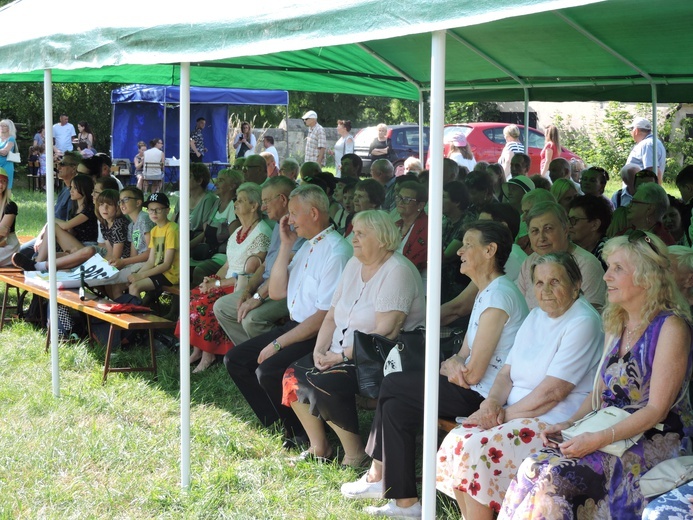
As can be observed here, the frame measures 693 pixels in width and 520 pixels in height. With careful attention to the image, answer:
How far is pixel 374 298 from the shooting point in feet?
15.0

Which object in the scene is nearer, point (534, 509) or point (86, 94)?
point (534, 509)

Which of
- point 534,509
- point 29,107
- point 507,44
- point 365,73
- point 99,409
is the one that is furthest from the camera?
point 29,107

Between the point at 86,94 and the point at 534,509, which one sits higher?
the point at 86,94

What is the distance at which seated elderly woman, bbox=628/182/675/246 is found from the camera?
18.9ft

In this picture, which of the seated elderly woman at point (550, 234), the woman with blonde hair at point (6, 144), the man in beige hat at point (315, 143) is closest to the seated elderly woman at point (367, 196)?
the seated elderly woman at point (550, 234)

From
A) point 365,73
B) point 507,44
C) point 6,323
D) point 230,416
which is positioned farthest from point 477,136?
point 230,416

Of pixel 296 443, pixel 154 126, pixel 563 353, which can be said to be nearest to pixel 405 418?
pixel 563 353

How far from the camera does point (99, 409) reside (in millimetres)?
5598

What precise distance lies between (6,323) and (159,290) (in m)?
1.94

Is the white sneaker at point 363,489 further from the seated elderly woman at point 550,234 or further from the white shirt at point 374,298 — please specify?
the seated elderly woman at point 550,234

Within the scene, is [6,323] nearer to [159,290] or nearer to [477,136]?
[159,290]

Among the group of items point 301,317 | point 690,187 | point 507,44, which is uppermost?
point 507,44

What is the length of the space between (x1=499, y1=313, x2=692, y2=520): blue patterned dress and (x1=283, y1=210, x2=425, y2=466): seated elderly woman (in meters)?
1.38

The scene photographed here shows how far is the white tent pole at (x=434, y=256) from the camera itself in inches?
114
